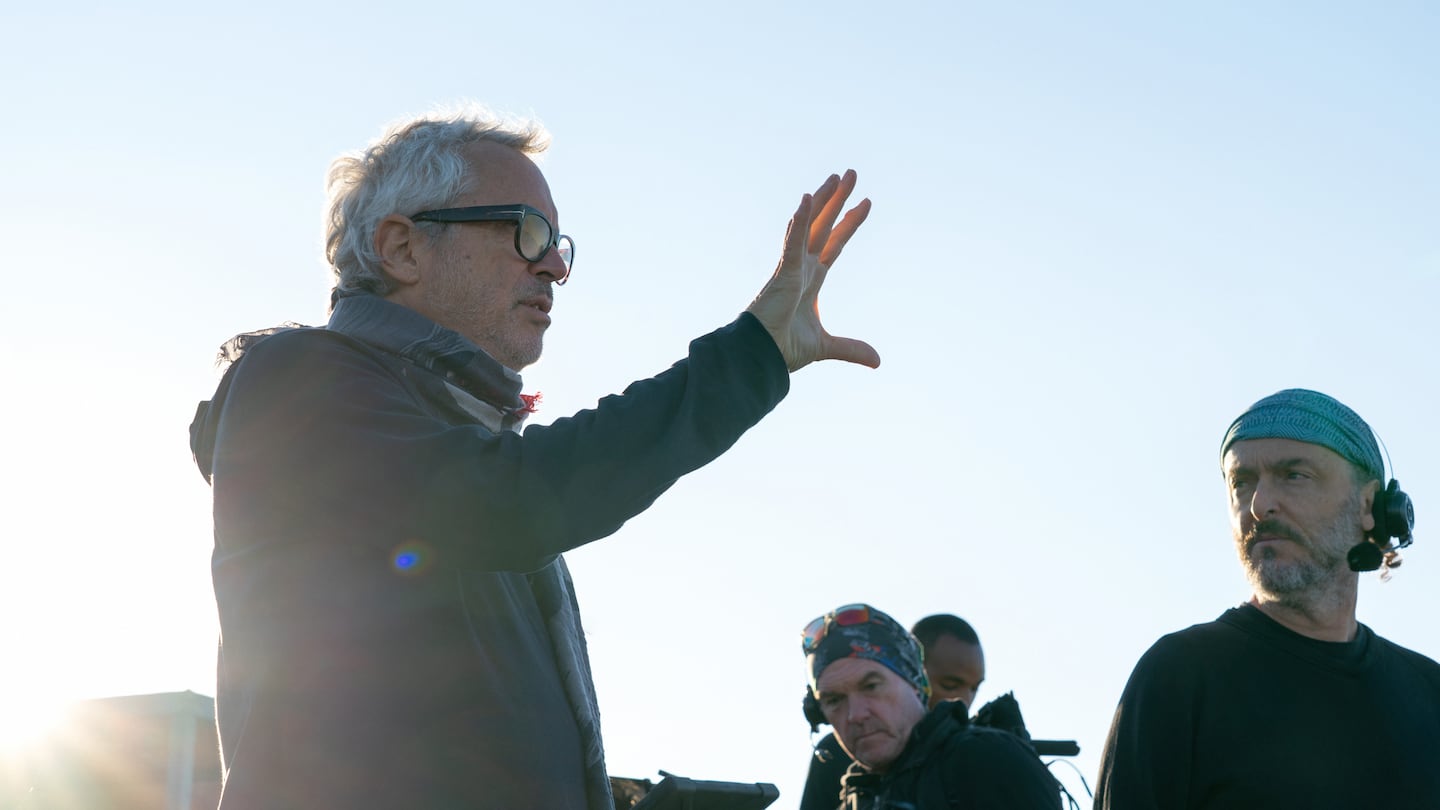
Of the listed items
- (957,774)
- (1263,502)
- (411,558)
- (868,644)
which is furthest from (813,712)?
(411,558)

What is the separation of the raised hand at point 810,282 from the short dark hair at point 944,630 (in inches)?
186

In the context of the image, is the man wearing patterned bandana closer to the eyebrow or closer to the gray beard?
the gray beard

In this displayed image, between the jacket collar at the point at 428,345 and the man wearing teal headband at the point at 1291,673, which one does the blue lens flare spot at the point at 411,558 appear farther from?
the man wearing teal headband at the point at 1291,673

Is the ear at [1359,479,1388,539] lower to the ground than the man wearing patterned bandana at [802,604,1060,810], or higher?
higher

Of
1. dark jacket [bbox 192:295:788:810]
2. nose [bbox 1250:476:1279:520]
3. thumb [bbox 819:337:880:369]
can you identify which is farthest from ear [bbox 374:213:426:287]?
nose [bbox 1250:476:1279:520]

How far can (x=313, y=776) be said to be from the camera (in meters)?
2.39

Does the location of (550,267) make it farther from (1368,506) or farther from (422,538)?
(1368,506)

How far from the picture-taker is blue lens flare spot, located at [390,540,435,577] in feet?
8.11

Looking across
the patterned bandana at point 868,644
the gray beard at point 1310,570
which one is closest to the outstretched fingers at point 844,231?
the gray beard at point 1310,570

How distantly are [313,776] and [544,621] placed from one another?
531 mm

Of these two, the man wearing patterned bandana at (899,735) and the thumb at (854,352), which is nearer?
the thumb at (854,352)

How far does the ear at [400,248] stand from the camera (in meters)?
3.03

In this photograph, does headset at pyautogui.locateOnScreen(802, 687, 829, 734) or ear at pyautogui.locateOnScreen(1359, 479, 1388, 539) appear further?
headset at pyautogui.locateOnScreen(802, 687, 829, 734)

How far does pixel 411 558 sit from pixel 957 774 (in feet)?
10.1
